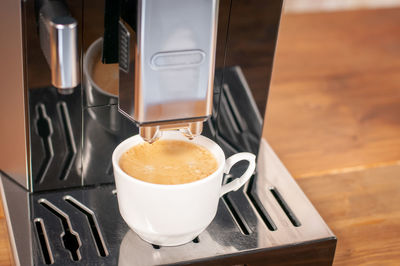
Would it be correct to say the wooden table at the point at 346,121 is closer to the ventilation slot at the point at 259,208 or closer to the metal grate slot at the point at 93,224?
the ventilation slot at the point at 259,208

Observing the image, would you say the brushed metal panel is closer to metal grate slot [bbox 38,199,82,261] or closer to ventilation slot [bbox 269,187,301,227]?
metal grate slot [bbox 38,199,82,261]

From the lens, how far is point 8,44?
536 mm

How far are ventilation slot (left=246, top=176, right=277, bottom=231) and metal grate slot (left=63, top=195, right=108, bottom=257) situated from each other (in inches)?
5.9

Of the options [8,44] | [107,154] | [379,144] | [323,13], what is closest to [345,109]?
[379,144]

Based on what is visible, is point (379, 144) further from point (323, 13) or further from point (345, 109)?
point (323, 13)

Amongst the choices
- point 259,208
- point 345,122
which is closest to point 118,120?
point 259,208

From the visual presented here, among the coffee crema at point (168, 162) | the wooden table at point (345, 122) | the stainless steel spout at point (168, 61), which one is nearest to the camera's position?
the stainless steel spout at point (168, 61)

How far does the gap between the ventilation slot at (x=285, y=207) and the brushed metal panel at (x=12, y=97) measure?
240 millimetres

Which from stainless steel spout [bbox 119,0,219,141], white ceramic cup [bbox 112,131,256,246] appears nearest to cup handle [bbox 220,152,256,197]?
white ceramic cup [bbox 112,131,256,246]

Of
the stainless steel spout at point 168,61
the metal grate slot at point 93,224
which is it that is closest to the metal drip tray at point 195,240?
the metal grate slot at point 93,224

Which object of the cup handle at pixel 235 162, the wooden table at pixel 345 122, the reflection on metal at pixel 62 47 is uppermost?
the reflection on metal at pixel 62 47

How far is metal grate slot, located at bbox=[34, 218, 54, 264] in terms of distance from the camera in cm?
55

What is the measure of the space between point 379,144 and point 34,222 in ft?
1.49

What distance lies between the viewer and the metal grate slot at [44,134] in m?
0.58
